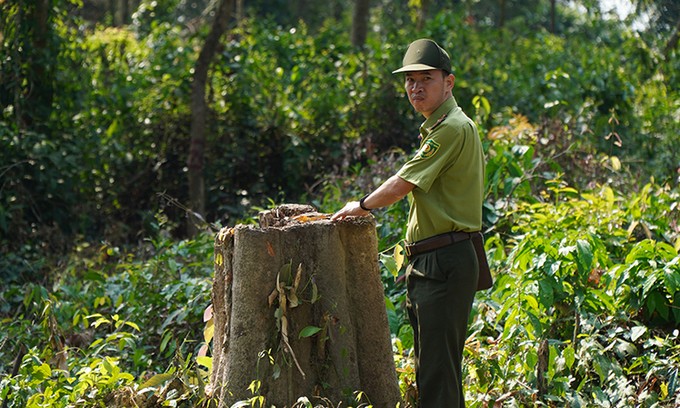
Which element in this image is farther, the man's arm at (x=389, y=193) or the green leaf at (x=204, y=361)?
the green leaf at (x=204, y=361)

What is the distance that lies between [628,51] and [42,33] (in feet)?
26.7

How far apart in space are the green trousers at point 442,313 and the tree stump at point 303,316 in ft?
0.80

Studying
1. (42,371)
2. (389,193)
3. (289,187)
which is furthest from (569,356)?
(289,187)

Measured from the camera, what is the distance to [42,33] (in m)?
9.74

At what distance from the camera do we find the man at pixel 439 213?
13.5 ft

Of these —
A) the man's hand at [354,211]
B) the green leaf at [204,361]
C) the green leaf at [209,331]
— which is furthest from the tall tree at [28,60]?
the man's hand at [354,211]

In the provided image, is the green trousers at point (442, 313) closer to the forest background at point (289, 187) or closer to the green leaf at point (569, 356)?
the forest background at point (289, 187)

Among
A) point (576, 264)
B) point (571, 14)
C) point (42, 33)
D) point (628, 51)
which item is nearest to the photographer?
point (576, 264)

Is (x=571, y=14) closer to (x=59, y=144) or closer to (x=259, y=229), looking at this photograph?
(x=59, y=144)

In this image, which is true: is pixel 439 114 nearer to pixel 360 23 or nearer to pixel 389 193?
pixel 389 193

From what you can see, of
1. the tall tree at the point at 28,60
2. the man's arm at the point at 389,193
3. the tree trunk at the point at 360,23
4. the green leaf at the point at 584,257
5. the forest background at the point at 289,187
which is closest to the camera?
the man's arm at the point at 389,193

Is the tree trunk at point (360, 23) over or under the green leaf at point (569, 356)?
over

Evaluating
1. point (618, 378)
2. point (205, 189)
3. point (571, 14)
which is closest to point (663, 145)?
point (205, 189)

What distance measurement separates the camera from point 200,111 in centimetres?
1027
